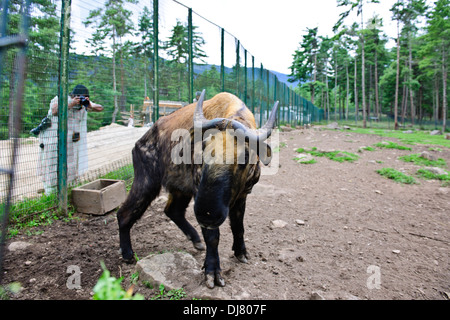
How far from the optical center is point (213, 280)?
2.37 meters

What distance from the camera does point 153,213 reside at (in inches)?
166

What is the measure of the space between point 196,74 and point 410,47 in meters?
32.0

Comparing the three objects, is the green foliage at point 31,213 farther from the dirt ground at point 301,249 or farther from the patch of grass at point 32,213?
the dirt ground at point 301,249

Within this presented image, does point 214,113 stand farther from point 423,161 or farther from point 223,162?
point 423,161

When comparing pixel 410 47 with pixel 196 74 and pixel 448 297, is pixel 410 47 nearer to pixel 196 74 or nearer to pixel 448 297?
pixel 196 74

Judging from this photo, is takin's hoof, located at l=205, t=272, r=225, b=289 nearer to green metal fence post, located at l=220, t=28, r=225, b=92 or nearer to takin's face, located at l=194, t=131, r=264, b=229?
takin's face, located at l=194, t=131, r=264, b=229

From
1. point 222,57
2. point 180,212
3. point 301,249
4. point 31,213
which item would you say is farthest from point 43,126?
point 222,57

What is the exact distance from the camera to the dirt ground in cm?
240

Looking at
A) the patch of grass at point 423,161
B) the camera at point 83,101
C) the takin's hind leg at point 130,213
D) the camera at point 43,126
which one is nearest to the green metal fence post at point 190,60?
the camera at point 83,101

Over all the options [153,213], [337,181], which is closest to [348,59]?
[337,181]

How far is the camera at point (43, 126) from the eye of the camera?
3.83 meters

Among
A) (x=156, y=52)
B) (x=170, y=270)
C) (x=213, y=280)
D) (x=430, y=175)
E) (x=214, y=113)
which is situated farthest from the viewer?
(x=430, y=175)

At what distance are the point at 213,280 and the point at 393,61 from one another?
38.2 m

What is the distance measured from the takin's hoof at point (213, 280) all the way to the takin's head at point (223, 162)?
558mm
